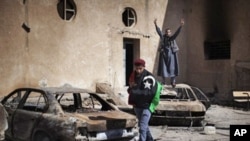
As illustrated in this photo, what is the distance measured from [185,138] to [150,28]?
311 inches

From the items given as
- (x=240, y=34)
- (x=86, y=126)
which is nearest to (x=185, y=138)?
(x=86, y=126)

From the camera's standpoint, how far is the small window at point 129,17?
1516cm

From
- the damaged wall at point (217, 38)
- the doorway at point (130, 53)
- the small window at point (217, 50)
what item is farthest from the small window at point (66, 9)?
the small window at point (217, 50)

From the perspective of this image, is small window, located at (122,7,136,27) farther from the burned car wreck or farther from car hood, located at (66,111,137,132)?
car hood, located at (66,111,137,132)

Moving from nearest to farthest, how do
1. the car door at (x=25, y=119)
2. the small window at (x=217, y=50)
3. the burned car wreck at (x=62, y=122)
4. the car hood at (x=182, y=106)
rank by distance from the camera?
the burned car wreck at (x=62, y=122) < the car door at (x=25, y=119) < the car hood at (x=182, y=106) < the small window at (x=217, y=50)

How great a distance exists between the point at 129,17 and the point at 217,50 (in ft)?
14.1

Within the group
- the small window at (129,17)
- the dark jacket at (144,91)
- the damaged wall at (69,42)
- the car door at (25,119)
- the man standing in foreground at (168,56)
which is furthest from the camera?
the small window at (129,17)

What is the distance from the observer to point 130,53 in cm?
1578

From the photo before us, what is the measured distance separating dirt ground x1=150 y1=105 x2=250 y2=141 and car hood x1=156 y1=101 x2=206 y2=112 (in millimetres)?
494

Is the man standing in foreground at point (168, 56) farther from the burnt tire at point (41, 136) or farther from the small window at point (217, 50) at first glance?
the burnt tire at point (41, 136)

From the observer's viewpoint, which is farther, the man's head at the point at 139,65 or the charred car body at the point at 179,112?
the charred car body at the point at 179,112

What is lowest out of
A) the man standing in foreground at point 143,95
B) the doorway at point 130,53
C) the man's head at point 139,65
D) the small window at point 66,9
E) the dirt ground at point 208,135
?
the dirt ground at point 208,135

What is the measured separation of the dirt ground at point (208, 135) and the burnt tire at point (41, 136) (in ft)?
10.1

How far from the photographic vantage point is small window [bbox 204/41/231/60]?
16098 millimetres
